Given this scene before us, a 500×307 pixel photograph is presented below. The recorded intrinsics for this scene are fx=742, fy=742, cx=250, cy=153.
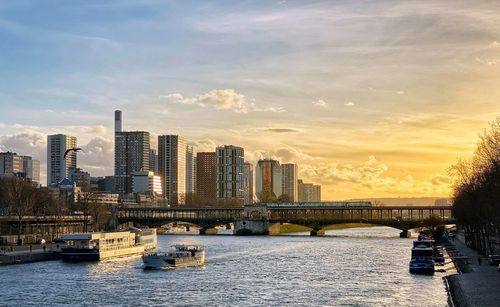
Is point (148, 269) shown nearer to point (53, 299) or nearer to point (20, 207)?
point (53, 299)

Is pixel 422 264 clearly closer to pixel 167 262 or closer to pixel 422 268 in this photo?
pixel 422 268

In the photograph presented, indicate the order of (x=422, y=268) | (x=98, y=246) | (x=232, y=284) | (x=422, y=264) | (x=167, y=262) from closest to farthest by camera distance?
(x=232, y=284), (x=422, y=268), (x=422, y=264), (x=167, y=262), (x=98, y=246)

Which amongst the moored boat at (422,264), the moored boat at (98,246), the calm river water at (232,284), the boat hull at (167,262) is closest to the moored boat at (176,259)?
the boat hull at (167,262)

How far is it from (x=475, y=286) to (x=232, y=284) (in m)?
31.5

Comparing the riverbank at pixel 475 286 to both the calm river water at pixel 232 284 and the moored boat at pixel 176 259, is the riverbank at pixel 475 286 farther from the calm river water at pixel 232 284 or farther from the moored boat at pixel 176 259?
the moored boat at pixel 176 259

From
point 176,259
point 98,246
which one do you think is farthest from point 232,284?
point 98,246

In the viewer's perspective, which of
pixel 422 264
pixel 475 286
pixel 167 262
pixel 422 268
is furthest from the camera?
pixel 167 262

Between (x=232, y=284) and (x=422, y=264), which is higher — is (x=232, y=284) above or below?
below

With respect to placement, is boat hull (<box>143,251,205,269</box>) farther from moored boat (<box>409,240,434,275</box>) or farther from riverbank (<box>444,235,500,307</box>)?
riverbank (<box>444,235,500,307</box>)

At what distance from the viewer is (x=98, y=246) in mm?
141125

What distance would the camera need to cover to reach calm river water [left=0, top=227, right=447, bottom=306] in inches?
3233

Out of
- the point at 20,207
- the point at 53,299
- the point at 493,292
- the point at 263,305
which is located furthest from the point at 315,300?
the point at 20,207

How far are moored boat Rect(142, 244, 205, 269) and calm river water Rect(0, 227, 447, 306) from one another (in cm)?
210

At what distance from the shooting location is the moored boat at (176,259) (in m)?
123
